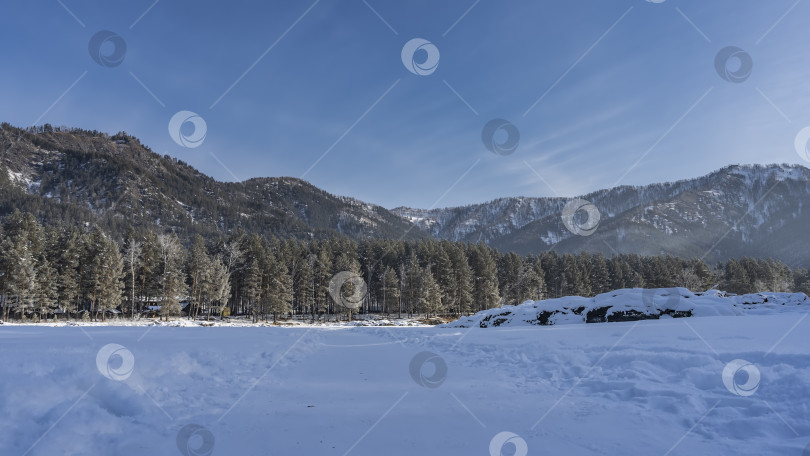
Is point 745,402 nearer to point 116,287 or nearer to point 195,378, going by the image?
point 195,378

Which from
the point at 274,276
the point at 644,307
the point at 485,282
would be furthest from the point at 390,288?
the point at 644,307

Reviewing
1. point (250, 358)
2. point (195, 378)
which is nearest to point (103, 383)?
point (195, 378)

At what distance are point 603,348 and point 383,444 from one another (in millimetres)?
7921

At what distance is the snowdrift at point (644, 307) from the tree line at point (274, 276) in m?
33.5

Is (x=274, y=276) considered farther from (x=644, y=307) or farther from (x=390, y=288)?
(x=644, y=307)

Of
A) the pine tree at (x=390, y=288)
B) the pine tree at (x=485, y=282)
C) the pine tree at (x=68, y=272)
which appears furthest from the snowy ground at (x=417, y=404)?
the pine tree at (x=485, y=282)

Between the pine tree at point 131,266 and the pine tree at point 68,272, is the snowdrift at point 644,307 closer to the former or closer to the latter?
the pine tree at point 131,266

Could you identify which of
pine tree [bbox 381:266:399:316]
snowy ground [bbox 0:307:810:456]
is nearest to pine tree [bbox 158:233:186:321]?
pine tree [bbox 381:266:399:316]

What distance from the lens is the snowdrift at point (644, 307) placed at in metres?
19.5

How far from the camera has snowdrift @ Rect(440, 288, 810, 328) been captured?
19531 millimetres

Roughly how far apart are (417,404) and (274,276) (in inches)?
2145

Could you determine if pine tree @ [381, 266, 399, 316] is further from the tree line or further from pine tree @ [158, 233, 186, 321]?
pine tree @ [158, 233, 186, 321]

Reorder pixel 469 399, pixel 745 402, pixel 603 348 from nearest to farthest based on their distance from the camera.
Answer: pixel 745 402 < pixel 469 399 < pixel 603 348

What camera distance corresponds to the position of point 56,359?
20.8 ft
